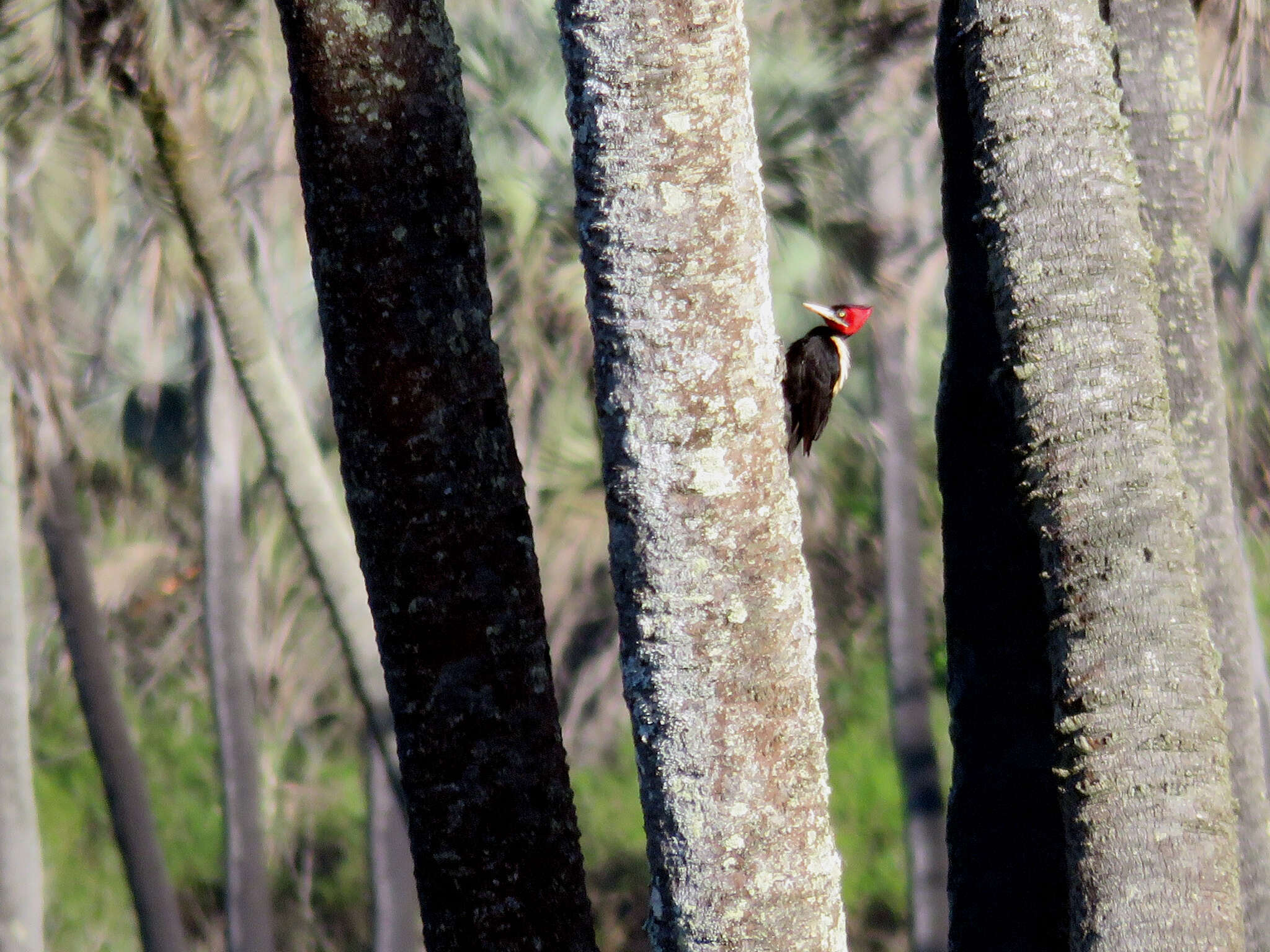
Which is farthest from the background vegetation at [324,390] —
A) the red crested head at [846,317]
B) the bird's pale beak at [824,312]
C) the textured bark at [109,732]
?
the bird's pale beak at [824,312]

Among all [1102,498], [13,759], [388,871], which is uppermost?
[1102,498]

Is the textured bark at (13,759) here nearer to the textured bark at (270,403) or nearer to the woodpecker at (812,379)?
the textured bark at (270,403)

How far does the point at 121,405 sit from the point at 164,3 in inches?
386

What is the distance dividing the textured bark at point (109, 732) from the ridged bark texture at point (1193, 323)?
8522 millimetres

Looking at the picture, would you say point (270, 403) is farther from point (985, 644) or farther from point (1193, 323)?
point (1193, 323)

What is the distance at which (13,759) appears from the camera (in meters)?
8.65

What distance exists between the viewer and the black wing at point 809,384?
461 centimetres

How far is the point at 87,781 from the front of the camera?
18062 millimetres

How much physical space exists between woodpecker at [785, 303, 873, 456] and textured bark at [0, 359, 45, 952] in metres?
5.72

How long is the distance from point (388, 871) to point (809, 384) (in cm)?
796

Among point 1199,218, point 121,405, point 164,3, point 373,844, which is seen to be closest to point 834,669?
point 373,844

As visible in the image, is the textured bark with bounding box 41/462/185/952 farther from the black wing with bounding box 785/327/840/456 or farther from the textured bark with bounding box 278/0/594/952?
the textured bark with bounding box 278/0/594/952

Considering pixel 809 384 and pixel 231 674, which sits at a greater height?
pixel 809 384

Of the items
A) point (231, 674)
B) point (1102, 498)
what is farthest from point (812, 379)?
point (231, 674)
